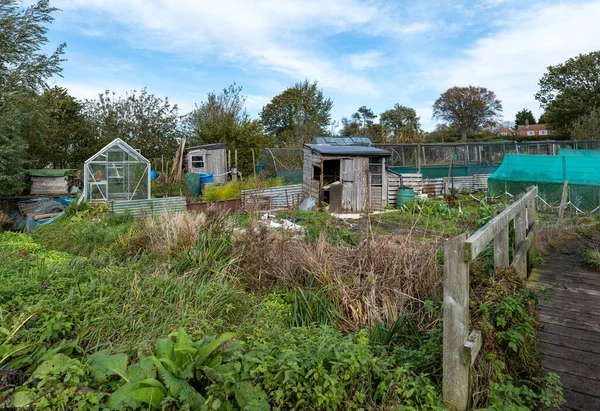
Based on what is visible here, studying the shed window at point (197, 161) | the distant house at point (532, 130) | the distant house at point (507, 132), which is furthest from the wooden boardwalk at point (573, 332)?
the distant house at point (532, 130)

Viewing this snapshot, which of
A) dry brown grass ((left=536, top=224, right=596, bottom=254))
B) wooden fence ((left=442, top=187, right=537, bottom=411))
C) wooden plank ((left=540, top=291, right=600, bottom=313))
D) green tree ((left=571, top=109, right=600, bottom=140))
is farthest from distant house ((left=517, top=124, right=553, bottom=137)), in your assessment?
wooden fence ((left=442, top=187, right=537, bottom=411))

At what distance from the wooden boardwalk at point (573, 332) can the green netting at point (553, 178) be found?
6.94 meters

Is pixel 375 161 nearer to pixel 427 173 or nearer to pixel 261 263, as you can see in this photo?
pixel 427 173

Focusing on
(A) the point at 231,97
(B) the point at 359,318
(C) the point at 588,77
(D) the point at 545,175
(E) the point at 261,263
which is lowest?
(B) the point at 359,318

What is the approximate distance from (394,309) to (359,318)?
0.35 meters

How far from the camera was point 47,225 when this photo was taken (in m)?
9.65

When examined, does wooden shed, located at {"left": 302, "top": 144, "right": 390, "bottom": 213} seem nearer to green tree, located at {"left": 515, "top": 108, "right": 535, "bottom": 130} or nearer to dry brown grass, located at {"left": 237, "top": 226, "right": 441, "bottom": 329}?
dry brown grass, located at {"left": 237, "top": 226, "right": 441, "bottom": 329}

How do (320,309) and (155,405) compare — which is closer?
(155,405)

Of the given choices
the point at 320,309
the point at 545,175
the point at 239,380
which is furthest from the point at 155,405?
the point at 545,175

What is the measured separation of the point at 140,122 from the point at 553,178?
20.6 meters

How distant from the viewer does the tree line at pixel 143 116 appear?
40.7 feet

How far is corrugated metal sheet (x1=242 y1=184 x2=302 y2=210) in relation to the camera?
1451cm

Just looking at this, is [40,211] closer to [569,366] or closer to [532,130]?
[569,366]

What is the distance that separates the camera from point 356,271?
14.4 feet
